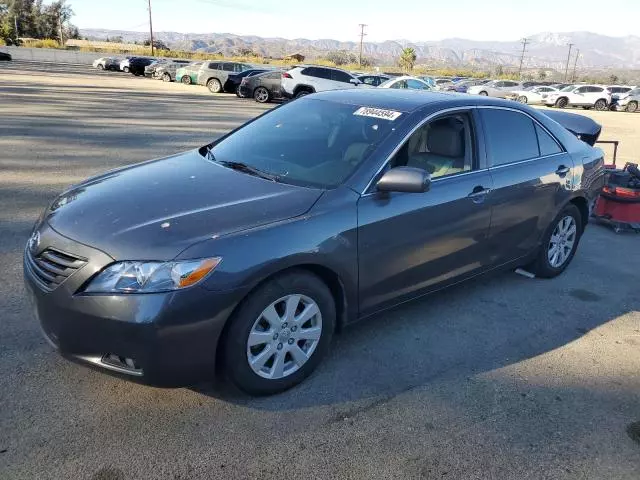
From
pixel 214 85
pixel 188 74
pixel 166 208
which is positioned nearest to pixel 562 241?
pixel 166 208

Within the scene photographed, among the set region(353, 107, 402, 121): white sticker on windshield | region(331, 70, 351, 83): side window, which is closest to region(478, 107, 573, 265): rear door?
region(353, 107, 402, 121): white sticker on windshield

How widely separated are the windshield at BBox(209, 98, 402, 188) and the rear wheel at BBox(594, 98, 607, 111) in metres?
34.3

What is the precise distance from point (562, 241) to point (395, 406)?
2863 mm

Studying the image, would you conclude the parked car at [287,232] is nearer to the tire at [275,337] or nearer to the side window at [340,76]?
the tire at [275,337]

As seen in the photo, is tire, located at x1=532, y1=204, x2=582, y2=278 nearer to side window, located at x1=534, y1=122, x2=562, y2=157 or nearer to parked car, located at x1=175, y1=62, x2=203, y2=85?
side window, located at x1=534, y1=122, x2=562, y2=157

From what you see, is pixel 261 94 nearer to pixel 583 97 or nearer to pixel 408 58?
pixel 583 97

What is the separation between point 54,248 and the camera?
2.82m

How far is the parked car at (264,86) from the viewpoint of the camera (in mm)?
22812

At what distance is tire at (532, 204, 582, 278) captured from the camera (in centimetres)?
482

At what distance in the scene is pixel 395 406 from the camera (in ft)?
9.93

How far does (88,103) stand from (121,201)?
16.2 meters

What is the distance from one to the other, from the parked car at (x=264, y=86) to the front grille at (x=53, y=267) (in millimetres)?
20842

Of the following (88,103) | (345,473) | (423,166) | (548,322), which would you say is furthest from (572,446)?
(88,103)

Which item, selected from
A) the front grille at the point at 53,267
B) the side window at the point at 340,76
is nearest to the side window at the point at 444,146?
the front grille at the point at 53,267
